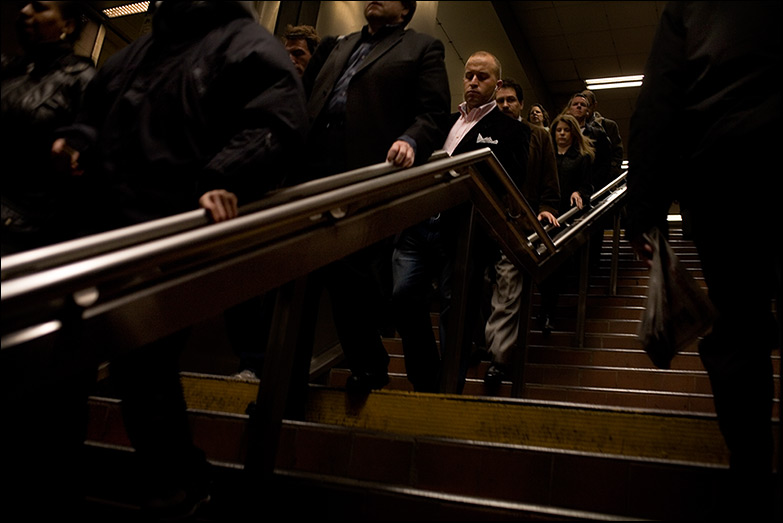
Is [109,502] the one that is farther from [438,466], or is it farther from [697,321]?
[697,321]

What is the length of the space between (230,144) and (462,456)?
0.99m

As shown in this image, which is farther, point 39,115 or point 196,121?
point 39,115

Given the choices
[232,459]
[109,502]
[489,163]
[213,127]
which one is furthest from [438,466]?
[489,163]

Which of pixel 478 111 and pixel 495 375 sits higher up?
pixel 478 111

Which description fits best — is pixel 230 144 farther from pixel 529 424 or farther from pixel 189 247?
pixel 529 424

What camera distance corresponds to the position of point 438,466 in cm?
181

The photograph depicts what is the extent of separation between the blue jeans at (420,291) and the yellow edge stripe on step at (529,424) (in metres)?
0.54

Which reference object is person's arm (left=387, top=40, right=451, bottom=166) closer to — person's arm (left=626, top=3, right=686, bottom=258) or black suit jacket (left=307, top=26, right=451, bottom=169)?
black suit jacket (left=307, top=26, right=451, bottom=169)

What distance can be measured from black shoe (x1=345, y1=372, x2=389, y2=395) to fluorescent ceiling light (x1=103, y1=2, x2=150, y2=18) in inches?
110

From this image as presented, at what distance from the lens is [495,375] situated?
329 centimetres

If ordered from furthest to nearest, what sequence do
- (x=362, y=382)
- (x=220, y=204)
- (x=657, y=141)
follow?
(x=362, y=382) → (x=657, y=141) → (x=220, y=204)

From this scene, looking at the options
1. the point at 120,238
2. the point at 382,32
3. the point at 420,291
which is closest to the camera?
the point at 120,238

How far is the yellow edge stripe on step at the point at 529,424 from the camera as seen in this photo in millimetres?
1761

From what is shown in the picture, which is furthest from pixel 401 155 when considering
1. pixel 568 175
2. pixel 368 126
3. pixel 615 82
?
pixel 615 82
